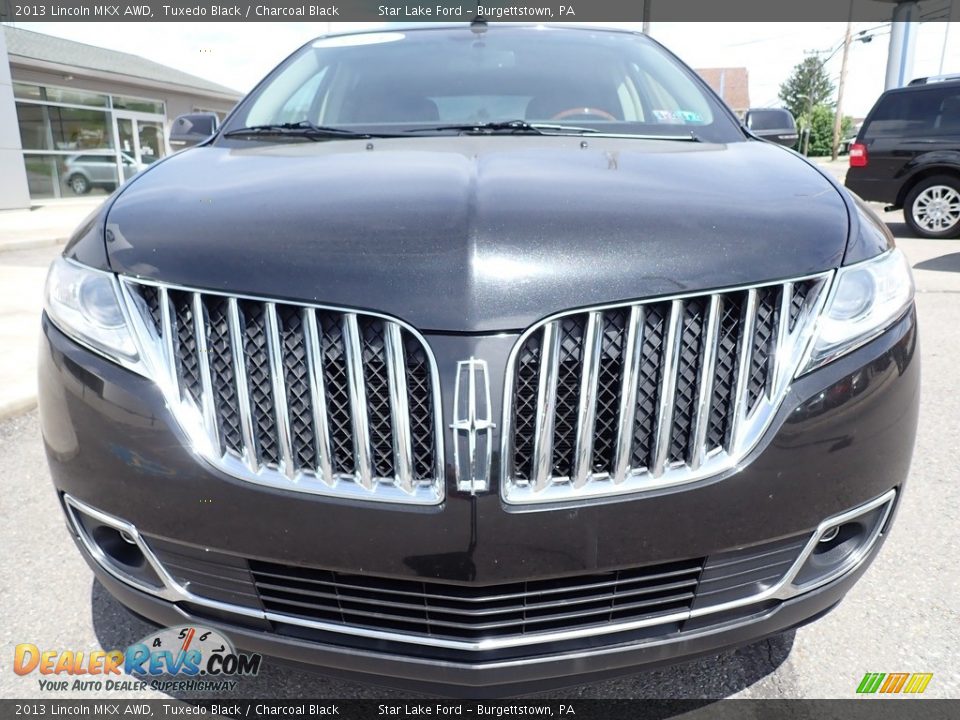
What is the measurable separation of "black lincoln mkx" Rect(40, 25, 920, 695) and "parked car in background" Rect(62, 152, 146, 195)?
18365 mm

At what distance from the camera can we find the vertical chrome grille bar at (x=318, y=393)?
1.30 meters

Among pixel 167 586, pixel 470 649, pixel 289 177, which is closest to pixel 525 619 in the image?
pixel 470 649

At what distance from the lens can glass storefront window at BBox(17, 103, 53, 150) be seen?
15875 mm

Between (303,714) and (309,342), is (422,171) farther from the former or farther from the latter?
(303,714)

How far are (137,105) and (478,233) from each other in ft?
71.2

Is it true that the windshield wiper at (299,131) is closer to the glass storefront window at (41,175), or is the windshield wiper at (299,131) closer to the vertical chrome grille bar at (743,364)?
the vertical chrome grille bar at (743,364)

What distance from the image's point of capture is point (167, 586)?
148 cm

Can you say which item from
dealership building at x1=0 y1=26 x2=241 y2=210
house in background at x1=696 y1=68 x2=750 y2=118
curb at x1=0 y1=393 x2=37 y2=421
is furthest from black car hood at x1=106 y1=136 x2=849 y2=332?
house in background at x1=696 y1=68 x2=750 y2=118

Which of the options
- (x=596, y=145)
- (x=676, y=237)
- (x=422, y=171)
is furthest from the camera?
(x=596, y=145)

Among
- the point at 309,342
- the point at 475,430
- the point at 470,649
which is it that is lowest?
the point at 470,649

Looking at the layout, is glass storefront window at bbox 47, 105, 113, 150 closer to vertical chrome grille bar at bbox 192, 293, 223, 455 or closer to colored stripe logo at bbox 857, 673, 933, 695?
vertical chrome grille bar at bbox 192, 293, 223, 455

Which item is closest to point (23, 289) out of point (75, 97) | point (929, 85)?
point (929, 85)

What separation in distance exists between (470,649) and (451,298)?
64 cm

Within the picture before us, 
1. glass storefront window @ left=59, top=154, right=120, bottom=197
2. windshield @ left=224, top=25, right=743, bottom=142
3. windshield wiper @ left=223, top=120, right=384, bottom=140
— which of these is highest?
windshield @ left=224, top=25, right=743, bottom=142
